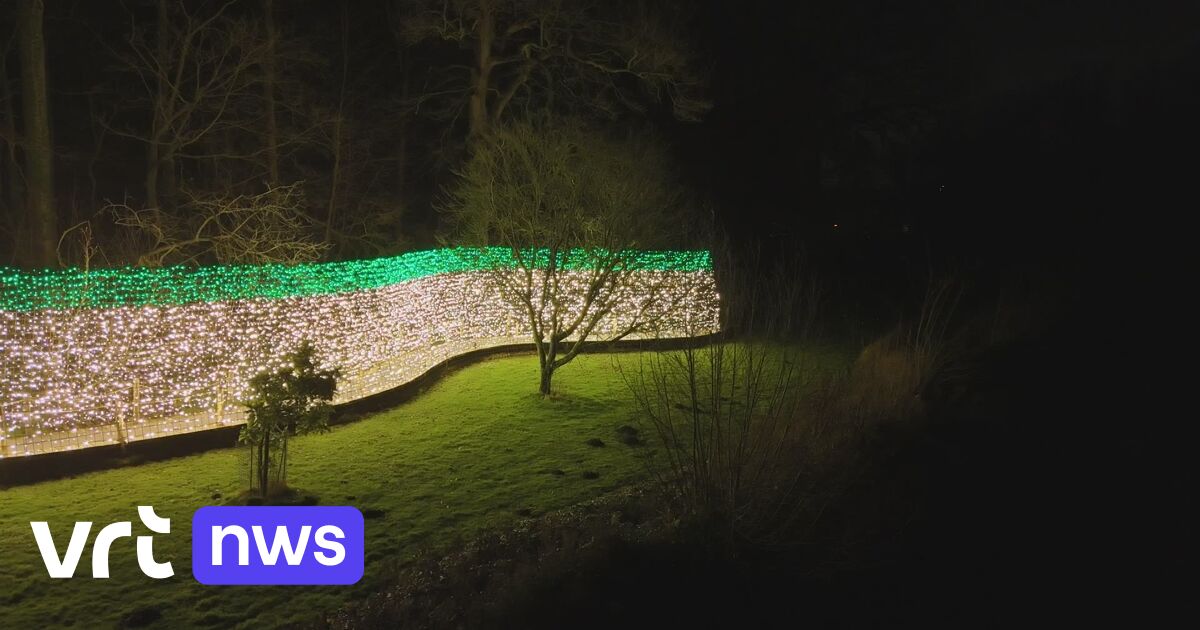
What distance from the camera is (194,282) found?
798 centimetres

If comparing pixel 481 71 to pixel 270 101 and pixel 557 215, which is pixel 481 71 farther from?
pixel 557 215

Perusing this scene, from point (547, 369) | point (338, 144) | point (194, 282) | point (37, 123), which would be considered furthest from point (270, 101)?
point (547, 369)

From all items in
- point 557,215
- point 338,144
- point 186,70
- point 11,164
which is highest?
point 186,70

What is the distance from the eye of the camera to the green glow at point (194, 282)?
709 cm

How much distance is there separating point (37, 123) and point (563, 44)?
9.37 meters

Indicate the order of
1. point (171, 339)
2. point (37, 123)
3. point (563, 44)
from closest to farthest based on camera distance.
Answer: point (171, 339), point (37, 123), point (563, 44)

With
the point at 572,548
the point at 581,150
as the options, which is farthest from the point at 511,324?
the point at 572,548

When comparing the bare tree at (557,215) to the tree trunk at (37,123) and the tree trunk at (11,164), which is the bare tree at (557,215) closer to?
the tree trunk at (37,123)

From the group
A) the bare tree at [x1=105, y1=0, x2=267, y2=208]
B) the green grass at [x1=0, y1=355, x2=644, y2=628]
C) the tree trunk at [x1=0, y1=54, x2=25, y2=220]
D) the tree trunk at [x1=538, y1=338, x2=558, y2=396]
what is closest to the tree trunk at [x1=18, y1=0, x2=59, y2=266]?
the bare tree at [x1=105, y1=0, x2=267, y2=208]

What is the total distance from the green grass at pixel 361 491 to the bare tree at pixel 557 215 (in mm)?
1302

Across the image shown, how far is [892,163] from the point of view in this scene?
865 inches

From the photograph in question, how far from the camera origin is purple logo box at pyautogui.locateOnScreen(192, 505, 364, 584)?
16.3 ft

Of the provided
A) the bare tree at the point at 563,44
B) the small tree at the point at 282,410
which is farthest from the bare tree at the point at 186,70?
the small tree at the point at 282,410

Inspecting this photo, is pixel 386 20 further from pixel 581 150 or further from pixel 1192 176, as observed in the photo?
pixel 1192 176
